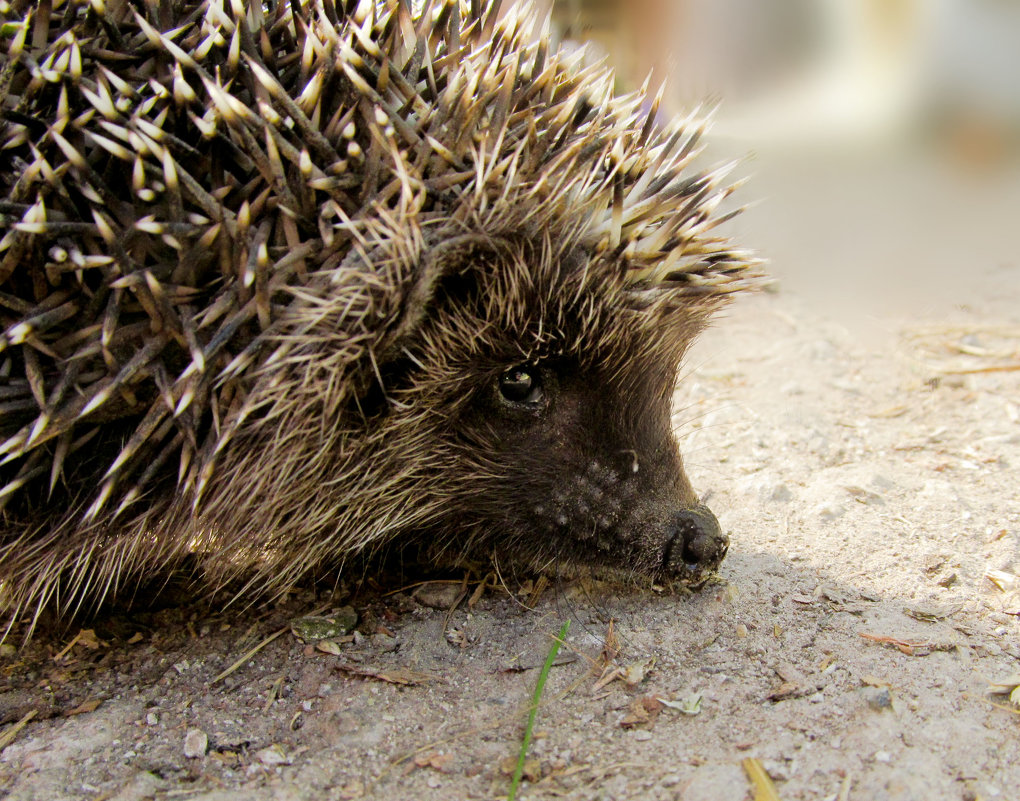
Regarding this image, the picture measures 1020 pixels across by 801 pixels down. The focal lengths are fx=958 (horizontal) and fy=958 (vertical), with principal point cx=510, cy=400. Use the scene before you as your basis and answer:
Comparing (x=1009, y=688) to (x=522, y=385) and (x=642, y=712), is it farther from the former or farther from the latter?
(x=522, y=385)

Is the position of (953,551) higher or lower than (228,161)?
lower

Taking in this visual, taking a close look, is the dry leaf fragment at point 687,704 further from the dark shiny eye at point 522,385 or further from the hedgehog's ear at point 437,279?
the hedgehog's ear at point 437,279

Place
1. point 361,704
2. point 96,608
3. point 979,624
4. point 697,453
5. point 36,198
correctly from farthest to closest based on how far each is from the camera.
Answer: point 697,453 < point 96,608 < point 979,624 < point 361,704 < point 36,198

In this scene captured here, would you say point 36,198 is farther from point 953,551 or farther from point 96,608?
point 953,551

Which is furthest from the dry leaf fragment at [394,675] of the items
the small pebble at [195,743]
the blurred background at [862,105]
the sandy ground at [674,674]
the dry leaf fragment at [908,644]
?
the blurred background at [862,105]

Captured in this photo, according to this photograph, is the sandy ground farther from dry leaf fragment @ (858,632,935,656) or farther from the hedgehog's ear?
the hedgehog's ear

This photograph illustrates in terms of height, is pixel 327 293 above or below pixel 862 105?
below

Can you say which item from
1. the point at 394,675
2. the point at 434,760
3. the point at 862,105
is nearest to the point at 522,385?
the point at 394,675

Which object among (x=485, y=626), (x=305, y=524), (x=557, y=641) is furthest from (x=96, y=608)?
Result: (x=557, y=641)
